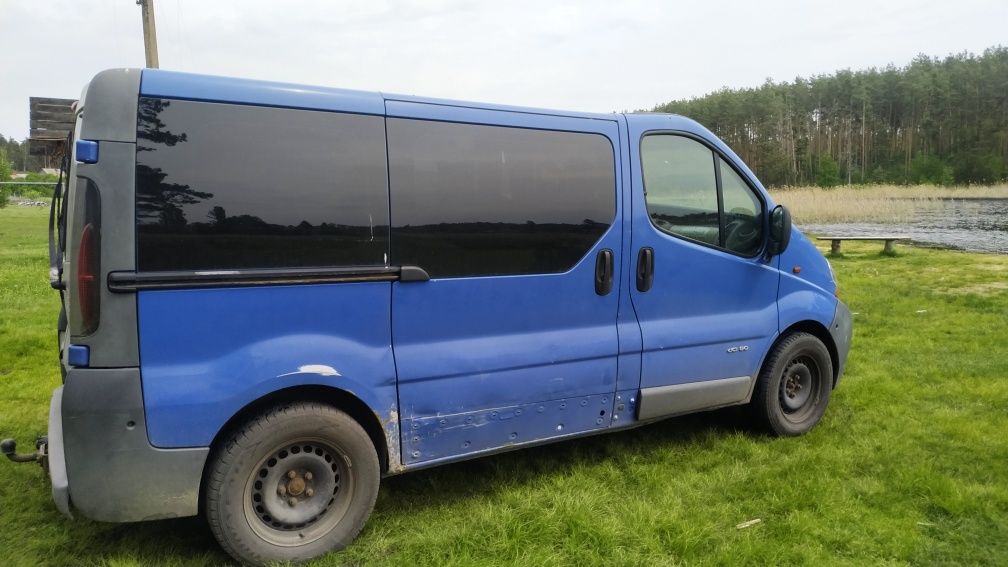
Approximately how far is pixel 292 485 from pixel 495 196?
1.75 meters

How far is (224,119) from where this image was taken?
294 cm

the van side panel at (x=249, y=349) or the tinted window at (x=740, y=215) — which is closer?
the van side panel at (x=249, y=349)

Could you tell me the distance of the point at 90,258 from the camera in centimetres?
271

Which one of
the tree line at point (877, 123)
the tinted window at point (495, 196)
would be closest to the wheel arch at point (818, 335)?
the tinted window at point (495, 196)

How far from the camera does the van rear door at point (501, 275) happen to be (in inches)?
133

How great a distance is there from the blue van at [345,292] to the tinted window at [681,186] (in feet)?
0.05

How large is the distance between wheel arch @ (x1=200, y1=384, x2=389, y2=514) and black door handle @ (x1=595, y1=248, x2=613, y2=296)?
1455 mm

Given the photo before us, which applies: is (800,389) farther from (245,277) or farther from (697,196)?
(245,277)

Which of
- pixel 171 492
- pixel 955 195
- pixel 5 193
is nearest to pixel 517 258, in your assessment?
pixel 171 492

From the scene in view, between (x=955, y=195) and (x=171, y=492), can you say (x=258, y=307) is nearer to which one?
(x=171, y=492)

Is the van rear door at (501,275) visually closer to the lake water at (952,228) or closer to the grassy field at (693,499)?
the grassy field at (693,499)

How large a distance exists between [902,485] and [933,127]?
254 feet

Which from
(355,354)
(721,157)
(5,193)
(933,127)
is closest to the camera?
(355,354)

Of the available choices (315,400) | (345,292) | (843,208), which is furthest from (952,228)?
(315,400)
